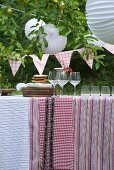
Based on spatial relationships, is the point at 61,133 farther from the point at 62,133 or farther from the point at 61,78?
the point at 61,78

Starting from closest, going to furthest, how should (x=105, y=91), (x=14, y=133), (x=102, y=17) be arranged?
(x=102, y=17)
(x=14, y=133)
(x=105, y=91)

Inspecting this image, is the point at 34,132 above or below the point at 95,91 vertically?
below

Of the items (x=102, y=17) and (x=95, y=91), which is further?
(x=95, y=91)

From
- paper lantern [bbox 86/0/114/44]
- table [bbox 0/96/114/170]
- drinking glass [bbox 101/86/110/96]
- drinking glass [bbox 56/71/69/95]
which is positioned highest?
paper lantern [bbox 86/0/114/44]

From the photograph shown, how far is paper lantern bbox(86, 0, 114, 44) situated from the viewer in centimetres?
225

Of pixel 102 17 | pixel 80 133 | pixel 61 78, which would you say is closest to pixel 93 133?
pixel 80 133

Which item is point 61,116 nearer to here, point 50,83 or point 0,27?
point 50,83

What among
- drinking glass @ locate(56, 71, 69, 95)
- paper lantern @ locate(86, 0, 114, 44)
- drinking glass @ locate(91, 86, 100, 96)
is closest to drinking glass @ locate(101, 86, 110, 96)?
drinking glass @ locate(91, 86, 100, 96)

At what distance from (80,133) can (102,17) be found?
0.56 m

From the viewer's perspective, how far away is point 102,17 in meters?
2.29

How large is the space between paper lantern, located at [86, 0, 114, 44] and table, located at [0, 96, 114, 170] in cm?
31

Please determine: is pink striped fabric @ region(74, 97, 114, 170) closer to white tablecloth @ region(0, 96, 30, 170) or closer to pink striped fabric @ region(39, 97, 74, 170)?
pink striped fabric @ region(39, 97, 74, 170)

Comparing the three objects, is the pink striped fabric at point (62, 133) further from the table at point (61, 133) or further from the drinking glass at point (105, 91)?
the drinking glass at point (105, 91)

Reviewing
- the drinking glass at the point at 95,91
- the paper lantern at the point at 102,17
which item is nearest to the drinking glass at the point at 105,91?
the drinking glass at the point at 95,91
